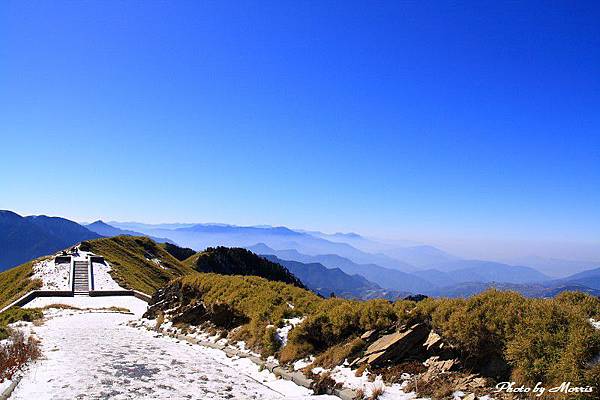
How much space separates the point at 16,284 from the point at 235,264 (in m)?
70.9

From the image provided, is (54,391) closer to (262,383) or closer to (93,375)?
(93,375)

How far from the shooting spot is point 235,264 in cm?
11331

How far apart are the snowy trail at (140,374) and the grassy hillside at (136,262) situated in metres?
32.7

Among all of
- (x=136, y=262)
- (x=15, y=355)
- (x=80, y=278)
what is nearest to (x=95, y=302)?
(x=80, y=278)

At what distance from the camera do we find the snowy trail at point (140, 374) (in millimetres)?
9820

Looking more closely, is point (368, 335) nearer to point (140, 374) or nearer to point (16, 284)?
point (140, 374)

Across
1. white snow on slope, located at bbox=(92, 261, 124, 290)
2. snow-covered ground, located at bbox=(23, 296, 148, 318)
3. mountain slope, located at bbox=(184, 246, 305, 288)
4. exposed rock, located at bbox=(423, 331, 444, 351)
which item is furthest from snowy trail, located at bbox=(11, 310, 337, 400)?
mountain slope, located at bbox=(184, 246, 305, 288)

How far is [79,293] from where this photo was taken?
133ft

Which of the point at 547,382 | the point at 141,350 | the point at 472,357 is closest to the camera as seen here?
the point at 547,382

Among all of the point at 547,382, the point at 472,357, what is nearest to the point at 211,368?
the point at 472,357

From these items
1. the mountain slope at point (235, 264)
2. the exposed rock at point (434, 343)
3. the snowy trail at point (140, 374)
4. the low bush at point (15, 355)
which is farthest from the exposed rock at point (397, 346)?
the mountain slope at point (235, 264)

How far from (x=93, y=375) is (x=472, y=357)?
1022cm

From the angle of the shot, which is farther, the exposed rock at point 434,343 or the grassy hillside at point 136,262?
the grassy hillside at point 136,262

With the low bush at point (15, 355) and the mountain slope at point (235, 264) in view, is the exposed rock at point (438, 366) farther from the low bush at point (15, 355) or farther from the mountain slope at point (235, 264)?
the mountain slope at point (235, 264)
